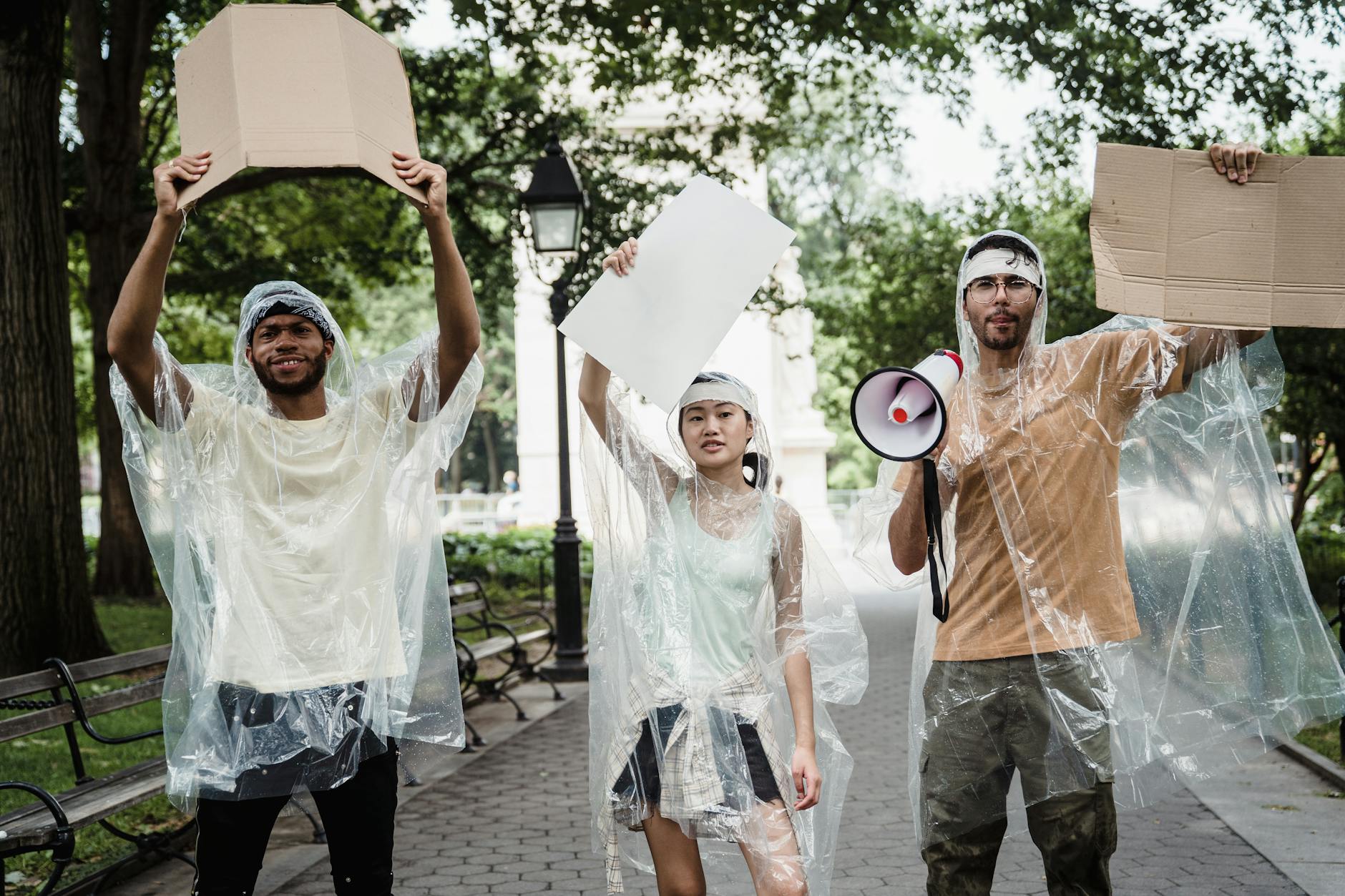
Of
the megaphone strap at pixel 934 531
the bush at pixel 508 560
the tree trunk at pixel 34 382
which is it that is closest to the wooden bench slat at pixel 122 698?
the megaphone strap at pixel 934 531

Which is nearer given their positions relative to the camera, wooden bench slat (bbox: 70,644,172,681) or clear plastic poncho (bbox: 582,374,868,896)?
clear plastic poncho (bbox: 582,374,868,896)

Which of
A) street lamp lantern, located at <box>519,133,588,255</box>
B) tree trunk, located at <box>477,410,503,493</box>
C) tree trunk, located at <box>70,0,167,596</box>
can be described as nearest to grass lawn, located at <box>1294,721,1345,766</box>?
street lamp lantern, located at <box>519,133,588,255</box>

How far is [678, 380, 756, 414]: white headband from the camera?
320cm

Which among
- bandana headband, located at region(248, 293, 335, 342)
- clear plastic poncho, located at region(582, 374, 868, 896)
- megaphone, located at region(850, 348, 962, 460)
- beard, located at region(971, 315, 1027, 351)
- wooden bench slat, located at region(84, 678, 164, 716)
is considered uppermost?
bandana headband, located at region(248, 293, 335, 342)

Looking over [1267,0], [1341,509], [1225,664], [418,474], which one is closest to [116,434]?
[1267,0]

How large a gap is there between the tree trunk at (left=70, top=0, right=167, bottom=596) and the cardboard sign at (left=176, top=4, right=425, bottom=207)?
35.2ft

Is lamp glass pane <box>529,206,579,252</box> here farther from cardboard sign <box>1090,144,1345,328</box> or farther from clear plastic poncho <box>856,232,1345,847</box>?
cardboard sign <box>1090,144,1345,328</box>

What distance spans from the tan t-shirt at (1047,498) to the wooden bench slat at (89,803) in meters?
2.63

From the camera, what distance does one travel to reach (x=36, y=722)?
15.2ft

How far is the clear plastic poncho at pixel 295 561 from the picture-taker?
113 inches

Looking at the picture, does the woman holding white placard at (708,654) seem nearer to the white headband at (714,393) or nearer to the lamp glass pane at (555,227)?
the white headband at (714,393)

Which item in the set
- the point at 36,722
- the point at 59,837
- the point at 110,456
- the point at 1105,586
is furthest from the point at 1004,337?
the point at 110,456

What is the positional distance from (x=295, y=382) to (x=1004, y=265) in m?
1.61

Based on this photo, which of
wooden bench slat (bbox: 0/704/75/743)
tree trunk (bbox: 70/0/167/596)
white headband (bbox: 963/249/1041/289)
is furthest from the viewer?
tree trunk (bbox: 70/0/167/596)
